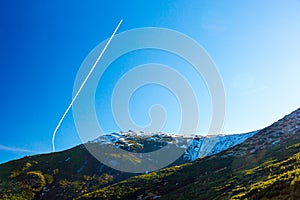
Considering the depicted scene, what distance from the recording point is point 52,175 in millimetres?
149125

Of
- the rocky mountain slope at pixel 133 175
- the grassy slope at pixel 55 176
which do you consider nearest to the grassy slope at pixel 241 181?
the rocky mountain slope at pixel 133 175

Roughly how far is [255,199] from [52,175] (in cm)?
14808

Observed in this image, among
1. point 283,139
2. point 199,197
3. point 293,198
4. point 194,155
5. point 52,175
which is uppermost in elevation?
point 52,175

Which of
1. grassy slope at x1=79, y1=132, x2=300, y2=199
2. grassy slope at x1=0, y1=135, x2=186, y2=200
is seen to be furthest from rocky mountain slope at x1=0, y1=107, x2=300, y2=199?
grassy slope at x1=79, y1=132, x2=300, y2=199

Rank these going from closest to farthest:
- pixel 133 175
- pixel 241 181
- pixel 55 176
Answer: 1. pixel 241 181
2. pixel 133 175
3. pixel 55 176

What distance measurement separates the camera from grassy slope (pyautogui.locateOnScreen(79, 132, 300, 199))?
856 inches

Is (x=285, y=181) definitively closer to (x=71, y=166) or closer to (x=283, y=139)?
(x=283, y=139)

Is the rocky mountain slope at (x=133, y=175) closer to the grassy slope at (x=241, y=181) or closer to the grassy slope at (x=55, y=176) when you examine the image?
the grassy slope at (x=55, y=176)

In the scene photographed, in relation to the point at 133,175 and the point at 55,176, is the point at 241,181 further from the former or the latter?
the point at 55,176

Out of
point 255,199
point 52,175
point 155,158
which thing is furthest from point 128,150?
point 255,199

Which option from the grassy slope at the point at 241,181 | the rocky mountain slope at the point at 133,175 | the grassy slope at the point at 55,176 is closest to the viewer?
the grassy slope at the point at 241,181

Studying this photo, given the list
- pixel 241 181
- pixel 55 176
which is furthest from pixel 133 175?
pixel 241 181

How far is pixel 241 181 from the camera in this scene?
117 ft

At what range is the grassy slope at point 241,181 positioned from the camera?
21733mm
